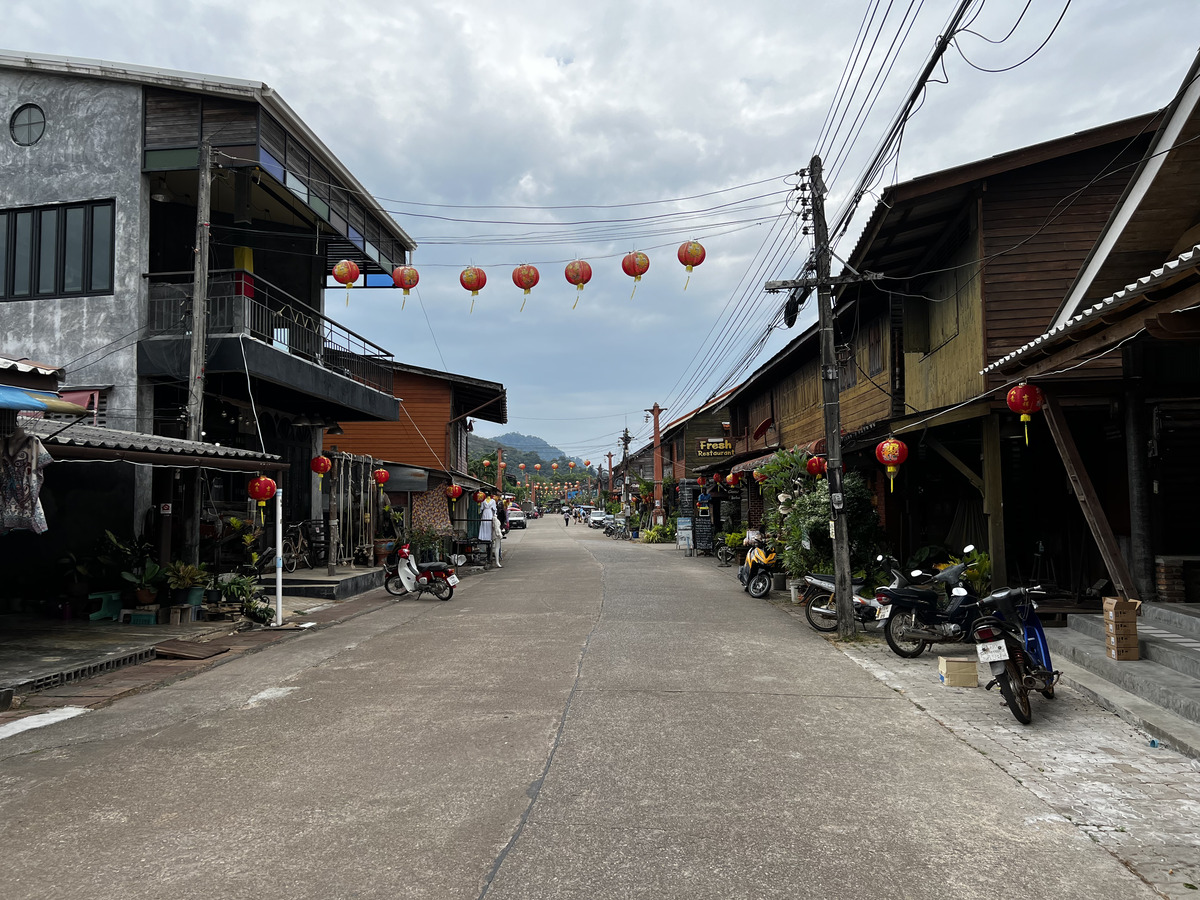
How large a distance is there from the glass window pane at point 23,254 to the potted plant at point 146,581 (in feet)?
21.3

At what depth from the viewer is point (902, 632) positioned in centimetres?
989

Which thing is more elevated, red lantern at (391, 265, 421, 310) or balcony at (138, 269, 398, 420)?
red lantern at (391, 265, 421, 310)

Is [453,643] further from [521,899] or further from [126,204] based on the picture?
[126,204]

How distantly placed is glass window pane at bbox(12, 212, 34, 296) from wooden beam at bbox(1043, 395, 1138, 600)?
16906 mm

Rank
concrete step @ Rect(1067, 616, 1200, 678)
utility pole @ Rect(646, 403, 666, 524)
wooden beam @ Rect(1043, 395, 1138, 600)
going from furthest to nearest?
utility pole @ Rect(646, 403, 666, 524)
wooden beam @ Rect(1043, 395, 1138, 600)
concrete step @ Rect(1067, 616, 1200, 678)

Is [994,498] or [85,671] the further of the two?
→ [994,498]

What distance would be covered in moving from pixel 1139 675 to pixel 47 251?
1781 cm

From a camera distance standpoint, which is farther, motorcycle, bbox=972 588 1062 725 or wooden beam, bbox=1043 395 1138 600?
wooden beam, bbox=1043 395 1138 600

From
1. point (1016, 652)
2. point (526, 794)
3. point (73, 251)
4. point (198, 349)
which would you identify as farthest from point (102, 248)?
point (1016, 652)

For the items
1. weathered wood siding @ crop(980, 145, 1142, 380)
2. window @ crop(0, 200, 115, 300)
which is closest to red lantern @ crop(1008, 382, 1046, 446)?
weathered wood siding @ crop(980, 145, 1142, 380)

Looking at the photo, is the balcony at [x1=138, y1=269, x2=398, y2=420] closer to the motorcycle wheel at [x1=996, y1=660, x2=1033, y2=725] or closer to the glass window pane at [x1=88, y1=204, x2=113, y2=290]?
the glass window pane at [x1=88, y1=204, x2=113, y2=290]

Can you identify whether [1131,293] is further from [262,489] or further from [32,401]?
[262,489]

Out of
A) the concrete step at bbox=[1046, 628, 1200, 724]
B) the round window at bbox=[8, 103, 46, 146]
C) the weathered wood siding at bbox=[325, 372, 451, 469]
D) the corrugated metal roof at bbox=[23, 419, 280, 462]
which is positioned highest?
the round window at bbox=[8, 103, 46, 146]

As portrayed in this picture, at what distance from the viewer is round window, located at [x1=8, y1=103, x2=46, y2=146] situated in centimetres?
1512
